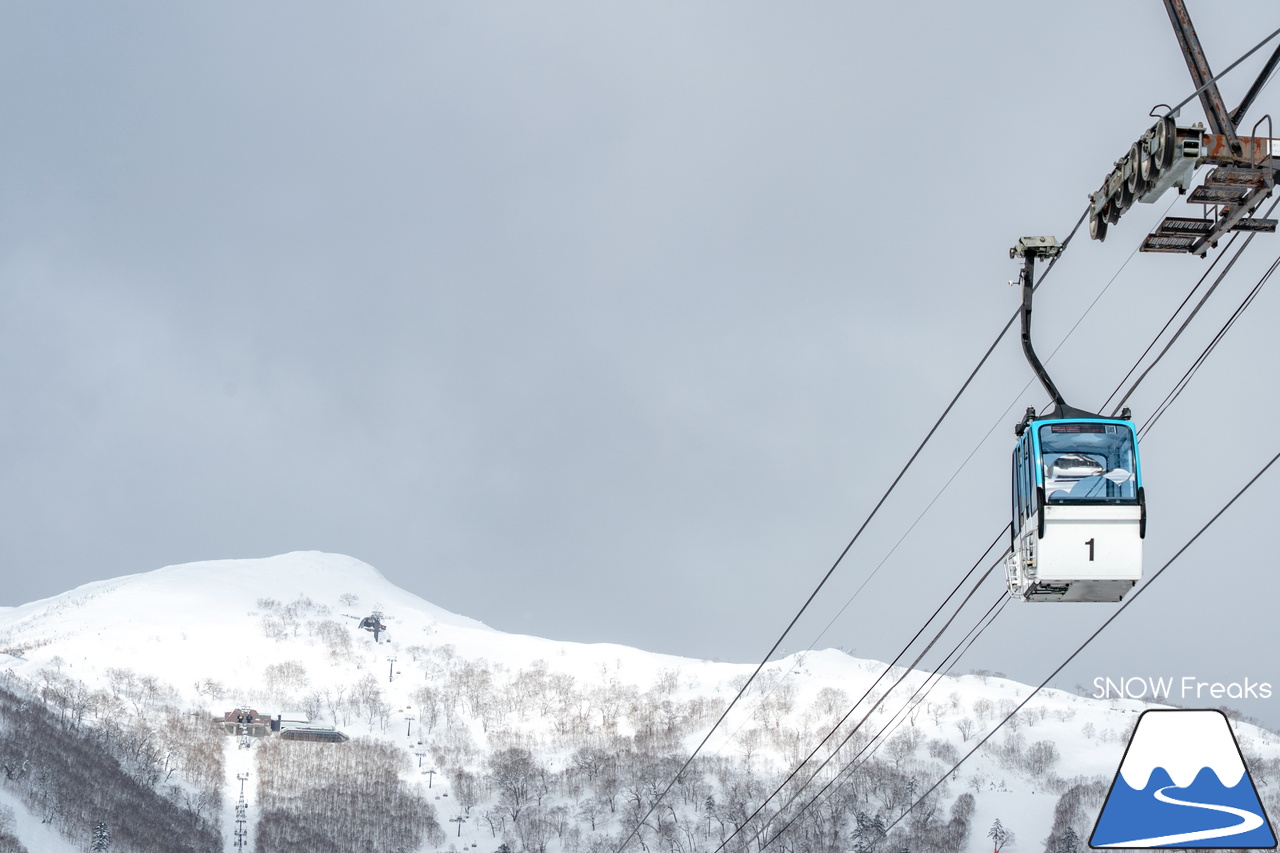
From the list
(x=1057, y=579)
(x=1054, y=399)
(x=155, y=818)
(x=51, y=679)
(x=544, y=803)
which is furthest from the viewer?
(x=51, y=679)

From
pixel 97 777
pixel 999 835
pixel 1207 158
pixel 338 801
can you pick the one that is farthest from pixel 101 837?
pixel 1207 158

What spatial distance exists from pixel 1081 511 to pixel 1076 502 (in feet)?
0.38

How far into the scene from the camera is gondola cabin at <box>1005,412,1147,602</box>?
12.9 m

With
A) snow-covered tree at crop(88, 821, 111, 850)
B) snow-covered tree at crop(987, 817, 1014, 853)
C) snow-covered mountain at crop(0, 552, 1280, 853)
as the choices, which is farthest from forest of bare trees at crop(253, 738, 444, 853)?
snow-covered tree at crop(987, 817, 1014, 853)

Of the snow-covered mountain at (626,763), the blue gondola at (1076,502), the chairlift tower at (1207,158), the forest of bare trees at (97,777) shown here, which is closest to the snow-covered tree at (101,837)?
the forest of bare trees at (97,777)

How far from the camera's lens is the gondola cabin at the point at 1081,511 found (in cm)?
1288

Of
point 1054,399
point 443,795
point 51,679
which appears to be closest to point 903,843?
point 443,795

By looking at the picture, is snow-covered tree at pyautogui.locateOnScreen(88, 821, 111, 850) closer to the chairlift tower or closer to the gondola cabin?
the gondola cabin

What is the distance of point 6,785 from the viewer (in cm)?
10688

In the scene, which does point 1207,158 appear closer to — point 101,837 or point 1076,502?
point 1076,502

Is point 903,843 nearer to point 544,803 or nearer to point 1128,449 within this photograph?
point 544,803

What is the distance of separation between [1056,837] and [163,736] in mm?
107027

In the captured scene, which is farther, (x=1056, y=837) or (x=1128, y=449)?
(x=1056, y=837)

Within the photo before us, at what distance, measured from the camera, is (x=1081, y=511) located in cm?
1304
